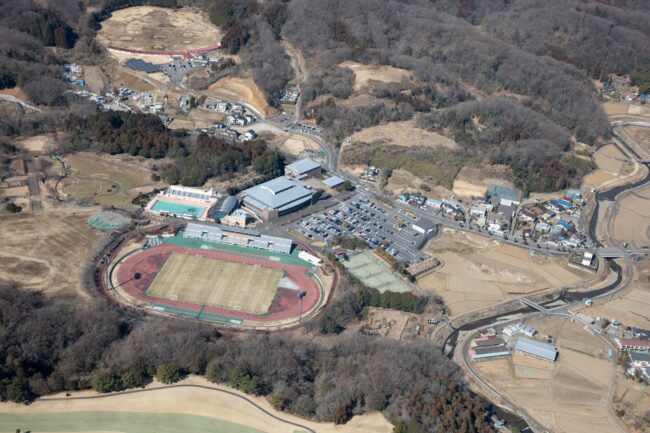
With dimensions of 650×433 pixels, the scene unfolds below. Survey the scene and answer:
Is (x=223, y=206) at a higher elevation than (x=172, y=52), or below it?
below

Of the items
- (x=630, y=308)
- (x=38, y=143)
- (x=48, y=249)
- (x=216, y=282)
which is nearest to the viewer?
(x=216, y=282)

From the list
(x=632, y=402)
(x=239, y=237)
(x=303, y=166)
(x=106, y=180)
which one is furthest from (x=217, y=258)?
(x=632, y=402)

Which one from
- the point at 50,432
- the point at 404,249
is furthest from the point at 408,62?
the point at 50,432

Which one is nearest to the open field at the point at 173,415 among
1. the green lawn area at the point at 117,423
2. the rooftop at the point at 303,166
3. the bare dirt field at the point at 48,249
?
the green lawn area at the point at 117,423

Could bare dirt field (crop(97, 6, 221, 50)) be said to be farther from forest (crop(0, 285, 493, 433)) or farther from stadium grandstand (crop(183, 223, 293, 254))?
forest (crop(0, 285, 493, 433))

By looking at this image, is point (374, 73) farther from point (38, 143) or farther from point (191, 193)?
point (38, 143)

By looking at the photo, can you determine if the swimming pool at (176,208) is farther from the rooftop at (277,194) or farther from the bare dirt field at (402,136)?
the bare dirt field at (402,136)

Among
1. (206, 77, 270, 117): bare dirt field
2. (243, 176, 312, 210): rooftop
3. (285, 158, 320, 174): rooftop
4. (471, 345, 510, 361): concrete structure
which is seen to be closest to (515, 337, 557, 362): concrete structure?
(471, 345, 510, 361): concrete structure
